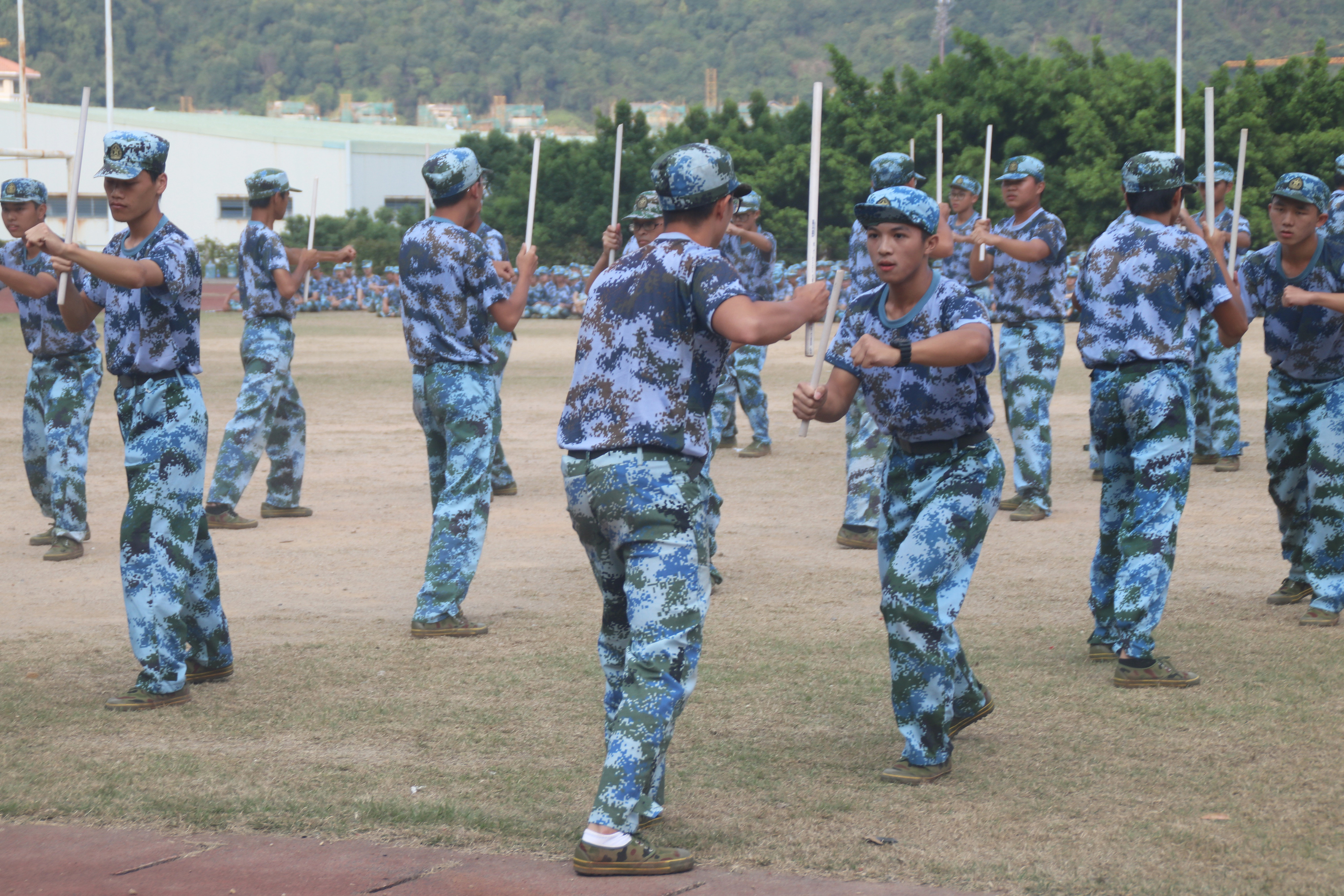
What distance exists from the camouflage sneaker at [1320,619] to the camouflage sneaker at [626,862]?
12.8 ft

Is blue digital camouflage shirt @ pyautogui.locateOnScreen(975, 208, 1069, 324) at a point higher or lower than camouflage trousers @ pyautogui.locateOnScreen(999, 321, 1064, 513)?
higher

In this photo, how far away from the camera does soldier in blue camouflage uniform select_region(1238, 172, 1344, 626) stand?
6.90 m

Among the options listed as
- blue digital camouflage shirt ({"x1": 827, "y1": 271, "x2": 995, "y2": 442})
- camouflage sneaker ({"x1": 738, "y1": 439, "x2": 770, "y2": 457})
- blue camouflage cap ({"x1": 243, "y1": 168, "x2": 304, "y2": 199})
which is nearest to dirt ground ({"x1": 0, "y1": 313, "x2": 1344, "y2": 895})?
blue digital camouflage shirt ({"x1": 827, "y1": 271, "x2": 995, "y2": 442})

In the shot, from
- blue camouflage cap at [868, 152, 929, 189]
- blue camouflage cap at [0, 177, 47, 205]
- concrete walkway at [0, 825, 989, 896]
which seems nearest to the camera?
concrete walkway at [0, 825, 989, 896]

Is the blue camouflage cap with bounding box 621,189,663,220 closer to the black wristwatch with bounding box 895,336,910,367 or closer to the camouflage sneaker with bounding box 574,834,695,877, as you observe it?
the black wristwatch with bounding box 895,336,910,367

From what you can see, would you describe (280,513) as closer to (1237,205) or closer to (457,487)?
(457,487)

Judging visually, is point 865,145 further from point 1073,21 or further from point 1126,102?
point 1073,21

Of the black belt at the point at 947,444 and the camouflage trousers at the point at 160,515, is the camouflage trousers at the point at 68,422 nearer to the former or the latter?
the camouflage trousers at the point at 160,515

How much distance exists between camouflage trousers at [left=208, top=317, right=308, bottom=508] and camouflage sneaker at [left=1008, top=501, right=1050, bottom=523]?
4.59 m

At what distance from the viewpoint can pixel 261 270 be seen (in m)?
9.88

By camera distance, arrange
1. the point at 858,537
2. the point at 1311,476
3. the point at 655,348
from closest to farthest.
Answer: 1. the point at 655,348
2. the point at 1311,476
3. the point at 858,537

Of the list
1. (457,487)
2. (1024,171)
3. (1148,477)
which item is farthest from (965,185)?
(457,487)

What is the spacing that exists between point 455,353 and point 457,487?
60cm

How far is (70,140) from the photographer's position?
2152 inches
